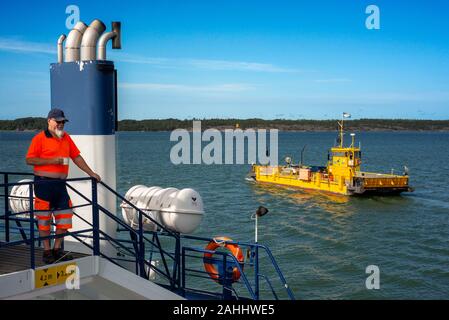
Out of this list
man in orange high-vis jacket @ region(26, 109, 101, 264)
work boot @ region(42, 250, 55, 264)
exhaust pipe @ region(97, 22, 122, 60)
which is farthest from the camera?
exhaust pipe @ region(97, 22, 122, 60)

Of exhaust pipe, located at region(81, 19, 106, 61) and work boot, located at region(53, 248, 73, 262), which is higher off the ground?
exhaust pipe, located at region(81, 19, 106, 61)

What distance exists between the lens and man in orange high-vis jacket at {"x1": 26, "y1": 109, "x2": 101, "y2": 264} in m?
6.69

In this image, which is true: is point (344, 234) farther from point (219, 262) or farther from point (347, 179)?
point (219, 262)

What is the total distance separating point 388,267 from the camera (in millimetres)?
22734

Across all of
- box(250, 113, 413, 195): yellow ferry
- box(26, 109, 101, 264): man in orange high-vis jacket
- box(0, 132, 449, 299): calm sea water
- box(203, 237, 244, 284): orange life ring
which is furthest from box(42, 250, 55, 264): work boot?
box(250, 113, 413, 195): yellow ferry

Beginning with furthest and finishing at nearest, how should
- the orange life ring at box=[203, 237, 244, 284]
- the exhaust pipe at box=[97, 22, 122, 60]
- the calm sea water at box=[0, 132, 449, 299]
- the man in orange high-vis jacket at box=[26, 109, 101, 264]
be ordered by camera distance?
the calm sea water at box=[0, 132, 449, 299] < the orange life ring at box=[203, 237, 244, 284] < the exhaust pipe at box=[97, 22, 122, 60] < the man in orange high-vis jacket at box=[26, 109, 101, 264]

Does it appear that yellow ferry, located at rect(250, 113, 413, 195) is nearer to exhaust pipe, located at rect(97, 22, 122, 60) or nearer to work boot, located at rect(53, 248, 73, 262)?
exhaust pipe, located at rect(97, 22, 122, 60)

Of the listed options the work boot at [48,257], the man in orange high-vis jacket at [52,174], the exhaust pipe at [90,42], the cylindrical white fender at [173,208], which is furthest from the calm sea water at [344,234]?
the work boot at [48,257]

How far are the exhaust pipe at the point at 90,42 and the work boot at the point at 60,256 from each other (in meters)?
3.45

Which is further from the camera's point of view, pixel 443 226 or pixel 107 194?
pixel 443 226

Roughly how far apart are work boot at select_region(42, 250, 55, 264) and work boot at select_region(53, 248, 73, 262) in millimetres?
41
